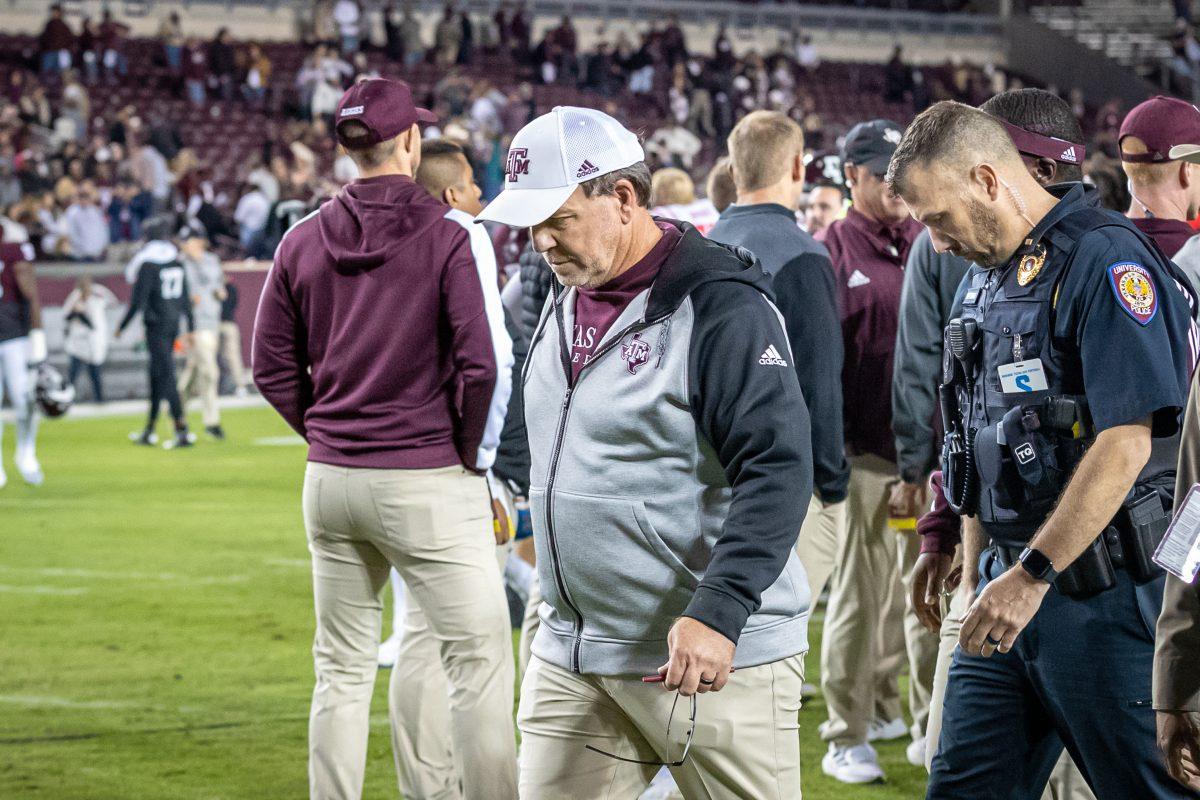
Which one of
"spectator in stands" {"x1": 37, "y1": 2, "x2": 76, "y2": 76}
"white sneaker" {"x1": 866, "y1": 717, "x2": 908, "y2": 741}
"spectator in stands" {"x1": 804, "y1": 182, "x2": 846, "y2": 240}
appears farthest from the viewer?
"spectator in stands" {"x1": 37, "y1": 2, "x2": 76, "y2": 76}

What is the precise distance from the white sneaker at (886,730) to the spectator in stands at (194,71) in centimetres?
2339

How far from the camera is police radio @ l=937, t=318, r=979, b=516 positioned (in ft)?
11.3

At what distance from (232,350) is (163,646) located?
39.9ft

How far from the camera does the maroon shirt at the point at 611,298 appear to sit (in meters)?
3.27

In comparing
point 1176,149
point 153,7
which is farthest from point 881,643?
point 153,7

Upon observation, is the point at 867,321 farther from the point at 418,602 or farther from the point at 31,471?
the point at 31,471

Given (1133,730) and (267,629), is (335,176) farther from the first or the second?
(1133,730)

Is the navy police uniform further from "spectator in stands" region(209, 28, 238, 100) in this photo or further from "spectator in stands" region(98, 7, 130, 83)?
"spectator in stands" region(209, 28, 238, 100)

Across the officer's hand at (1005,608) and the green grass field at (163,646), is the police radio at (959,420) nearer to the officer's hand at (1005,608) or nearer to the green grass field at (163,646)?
the officer's hand at (1005,608)

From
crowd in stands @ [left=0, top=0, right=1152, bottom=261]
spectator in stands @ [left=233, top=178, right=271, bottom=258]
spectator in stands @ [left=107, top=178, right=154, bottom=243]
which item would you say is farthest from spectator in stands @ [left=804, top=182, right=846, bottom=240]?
spectator in stands @ [left=107, top=178, right=154, bottom=243]

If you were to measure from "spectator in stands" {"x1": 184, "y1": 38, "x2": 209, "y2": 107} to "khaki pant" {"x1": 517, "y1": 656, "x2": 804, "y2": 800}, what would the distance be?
2555cm

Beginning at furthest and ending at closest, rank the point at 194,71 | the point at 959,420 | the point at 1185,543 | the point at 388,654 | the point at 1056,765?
1. the point at 194,71
2. the point at 388,654
3. the point at 1056,765
4. the point at 959,420
5. the point at 1185,543

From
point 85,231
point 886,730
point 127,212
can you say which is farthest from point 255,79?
point 886,730

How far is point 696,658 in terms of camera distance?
2932mm
